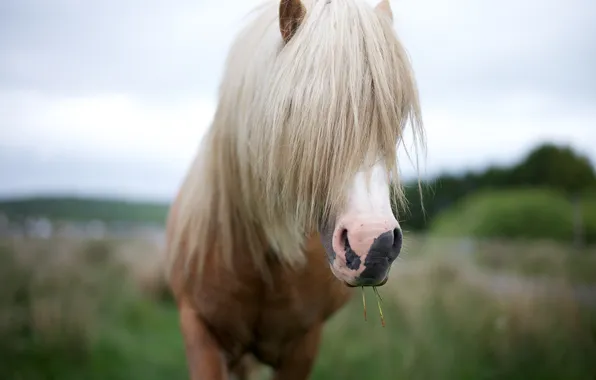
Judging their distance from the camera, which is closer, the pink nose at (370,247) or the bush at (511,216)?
the pink nose at (370,247)

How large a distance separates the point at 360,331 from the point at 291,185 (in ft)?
13.5

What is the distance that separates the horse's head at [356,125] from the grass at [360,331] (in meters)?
3.18

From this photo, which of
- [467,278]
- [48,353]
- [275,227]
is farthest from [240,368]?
[467,278]

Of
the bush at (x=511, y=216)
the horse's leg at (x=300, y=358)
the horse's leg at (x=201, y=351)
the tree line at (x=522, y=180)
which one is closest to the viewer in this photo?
the horse's leg at (x=201, y=351)

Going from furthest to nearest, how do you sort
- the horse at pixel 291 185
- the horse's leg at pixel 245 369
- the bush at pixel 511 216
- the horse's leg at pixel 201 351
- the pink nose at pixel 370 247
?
1. the bush at pixel 511 216
2. the horse's leg at pixel 245 369
3. the horse's leg at pixel 201 351
4. the horse at pixel 291 185
5. the pink nose at pixel 370 247

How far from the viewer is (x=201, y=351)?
2.32 m

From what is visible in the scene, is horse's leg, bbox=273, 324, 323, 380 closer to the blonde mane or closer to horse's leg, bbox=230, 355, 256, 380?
horse's leg, bbox=230, 355, 256, 380

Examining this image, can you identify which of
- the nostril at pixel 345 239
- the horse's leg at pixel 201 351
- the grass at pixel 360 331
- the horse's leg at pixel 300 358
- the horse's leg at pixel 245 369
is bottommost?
the grass at pixel 360 331

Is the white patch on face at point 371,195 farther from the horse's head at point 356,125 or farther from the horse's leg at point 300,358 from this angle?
the horse's leg at point 300,358

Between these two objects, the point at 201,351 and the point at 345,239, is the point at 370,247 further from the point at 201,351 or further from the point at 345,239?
the point at 201,351

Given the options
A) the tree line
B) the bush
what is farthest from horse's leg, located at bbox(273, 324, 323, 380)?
the bush

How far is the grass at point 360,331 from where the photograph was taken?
436cm

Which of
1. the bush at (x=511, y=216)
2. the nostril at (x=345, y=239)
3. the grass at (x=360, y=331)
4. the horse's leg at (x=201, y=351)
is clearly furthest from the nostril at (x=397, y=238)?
the bush at (x=511, y=216)

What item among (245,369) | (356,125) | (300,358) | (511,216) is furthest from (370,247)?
(511,216)
